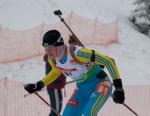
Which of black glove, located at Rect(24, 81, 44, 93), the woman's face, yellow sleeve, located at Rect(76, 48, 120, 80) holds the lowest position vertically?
black glove, located at Rect(24, 81, 44, 93)

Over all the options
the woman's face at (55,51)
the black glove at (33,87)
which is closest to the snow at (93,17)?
the black glove at (33,87)

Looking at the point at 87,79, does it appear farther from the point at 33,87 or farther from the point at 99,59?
the point at 33,87

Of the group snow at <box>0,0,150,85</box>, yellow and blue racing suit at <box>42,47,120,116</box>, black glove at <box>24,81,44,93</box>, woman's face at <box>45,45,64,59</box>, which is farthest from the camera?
snow at <box>0,0,150,85</box>

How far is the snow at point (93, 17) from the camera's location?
43.2ft

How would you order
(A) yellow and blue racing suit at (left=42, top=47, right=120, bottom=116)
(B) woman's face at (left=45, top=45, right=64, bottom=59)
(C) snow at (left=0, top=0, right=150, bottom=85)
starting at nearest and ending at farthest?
(B) woman's face at (left=45, top=45, right=64, bottom=59) → (A) yellow and blue racing suit at (left=42, top=47, right=120, bottom=116) → (C) snow at (left=0, top=0, right=150, bottom=85)

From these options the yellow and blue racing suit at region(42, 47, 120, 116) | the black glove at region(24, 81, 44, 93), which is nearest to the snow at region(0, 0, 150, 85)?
the black glove at region(24, 81, 44, 93)

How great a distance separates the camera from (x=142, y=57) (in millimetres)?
15500

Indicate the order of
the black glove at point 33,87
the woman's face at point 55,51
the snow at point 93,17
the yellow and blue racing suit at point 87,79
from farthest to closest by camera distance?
the snow at point 93,17 → the black glove at point 33,87 → the yellow and blue racing suit at point 87,79 → the woman's face at point 55,51

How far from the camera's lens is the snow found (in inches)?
518

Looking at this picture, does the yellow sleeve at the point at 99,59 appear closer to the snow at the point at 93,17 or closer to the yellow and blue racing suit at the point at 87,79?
the yellow and blue racing suit at the point at 87,79

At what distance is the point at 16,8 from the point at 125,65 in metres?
6.13

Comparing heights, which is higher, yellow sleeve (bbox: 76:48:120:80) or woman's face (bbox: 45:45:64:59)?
woman's face (bbox: 45:45:64:59)

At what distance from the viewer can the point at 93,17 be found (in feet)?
60.7

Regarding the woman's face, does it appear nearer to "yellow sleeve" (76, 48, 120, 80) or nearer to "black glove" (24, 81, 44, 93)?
"yellow sleeve" (76, 48, 120, 80)
